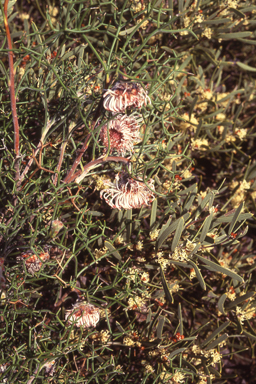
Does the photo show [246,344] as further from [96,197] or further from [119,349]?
[96,197]

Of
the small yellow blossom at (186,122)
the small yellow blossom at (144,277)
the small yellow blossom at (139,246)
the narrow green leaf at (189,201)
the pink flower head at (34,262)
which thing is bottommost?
the small yellow blossom at (144,277)

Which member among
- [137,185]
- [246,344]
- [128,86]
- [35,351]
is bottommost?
[246,344]

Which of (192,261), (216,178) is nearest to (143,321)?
(192,261)

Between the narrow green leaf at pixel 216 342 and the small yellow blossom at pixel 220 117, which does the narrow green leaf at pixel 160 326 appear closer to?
the narrow green leaf at pixel 216 342

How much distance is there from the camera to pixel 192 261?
0.68 m

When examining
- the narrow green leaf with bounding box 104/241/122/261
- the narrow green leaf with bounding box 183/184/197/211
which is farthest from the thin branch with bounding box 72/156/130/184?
the narrow green leaf with bounding box 183/184/197/211

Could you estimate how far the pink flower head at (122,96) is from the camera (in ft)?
1.46

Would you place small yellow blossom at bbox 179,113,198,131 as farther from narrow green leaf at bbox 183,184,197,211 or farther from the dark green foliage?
narrow green leaf at bbox 183,184,197,211

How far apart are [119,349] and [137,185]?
468 millimetres

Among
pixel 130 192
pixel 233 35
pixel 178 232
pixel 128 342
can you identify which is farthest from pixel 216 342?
pixel 233 35

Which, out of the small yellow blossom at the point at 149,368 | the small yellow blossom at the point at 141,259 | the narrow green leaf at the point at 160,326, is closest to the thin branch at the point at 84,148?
the small yellow blossom at the point at 141,259

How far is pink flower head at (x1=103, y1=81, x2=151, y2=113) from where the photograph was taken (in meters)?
0.44

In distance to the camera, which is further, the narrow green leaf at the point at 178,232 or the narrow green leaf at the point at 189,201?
the narrow green leaf at the point at 189,201

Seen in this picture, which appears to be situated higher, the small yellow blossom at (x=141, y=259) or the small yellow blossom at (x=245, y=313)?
the small yellow blossom at (x=141, y=259)
